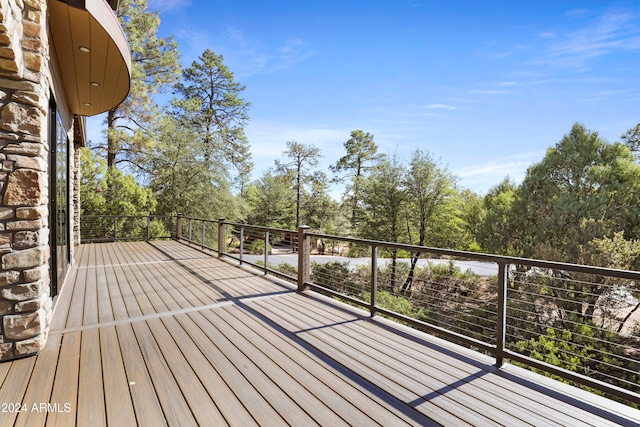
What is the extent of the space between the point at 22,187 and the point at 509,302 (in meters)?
13.8

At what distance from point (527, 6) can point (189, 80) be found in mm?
17188

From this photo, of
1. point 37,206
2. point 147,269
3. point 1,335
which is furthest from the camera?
point 147,269

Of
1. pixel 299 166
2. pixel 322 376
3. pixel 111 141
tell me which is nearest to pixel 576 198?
pixel 322 376

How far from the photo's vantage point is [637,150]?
47.8 ft

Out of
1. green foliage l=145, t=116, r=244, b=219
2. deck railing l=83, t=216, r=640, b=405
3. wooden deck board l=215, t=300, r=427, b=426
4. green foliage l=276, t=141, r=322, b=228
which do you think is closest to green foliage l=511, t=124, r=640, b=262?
deck railing l=83, t=216, r=640, b=405

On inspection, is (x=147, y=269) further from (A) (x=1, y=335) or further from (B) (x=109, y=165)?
(B) (x=109, y=165)

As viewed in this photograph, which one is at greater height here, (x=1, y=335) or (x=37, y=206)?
(x=37, y=206)

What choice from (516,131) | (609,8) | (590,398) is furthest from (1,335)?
(516,131)

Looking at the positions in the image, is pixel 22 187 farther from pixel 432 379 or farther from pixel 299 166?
pixel 299 166

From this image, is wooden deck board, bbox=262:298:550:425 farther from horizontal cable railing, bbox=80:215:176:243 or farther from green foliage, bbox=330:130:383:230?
green foliage, bbox=330:130:383:230

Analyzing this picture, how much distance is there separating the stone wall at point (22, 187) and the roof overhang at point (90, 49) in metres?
0.32

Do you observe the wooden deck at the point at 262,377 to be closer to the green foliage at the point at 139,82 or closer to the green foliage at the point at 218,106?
the green foliage at the point at 139,82

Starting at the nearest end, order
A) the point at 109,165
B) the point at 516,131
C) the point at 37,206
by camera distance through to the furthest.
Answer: the point at 37,206
the point at 109,165
the point at 516,131

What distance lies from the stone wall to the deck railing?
269 cm
